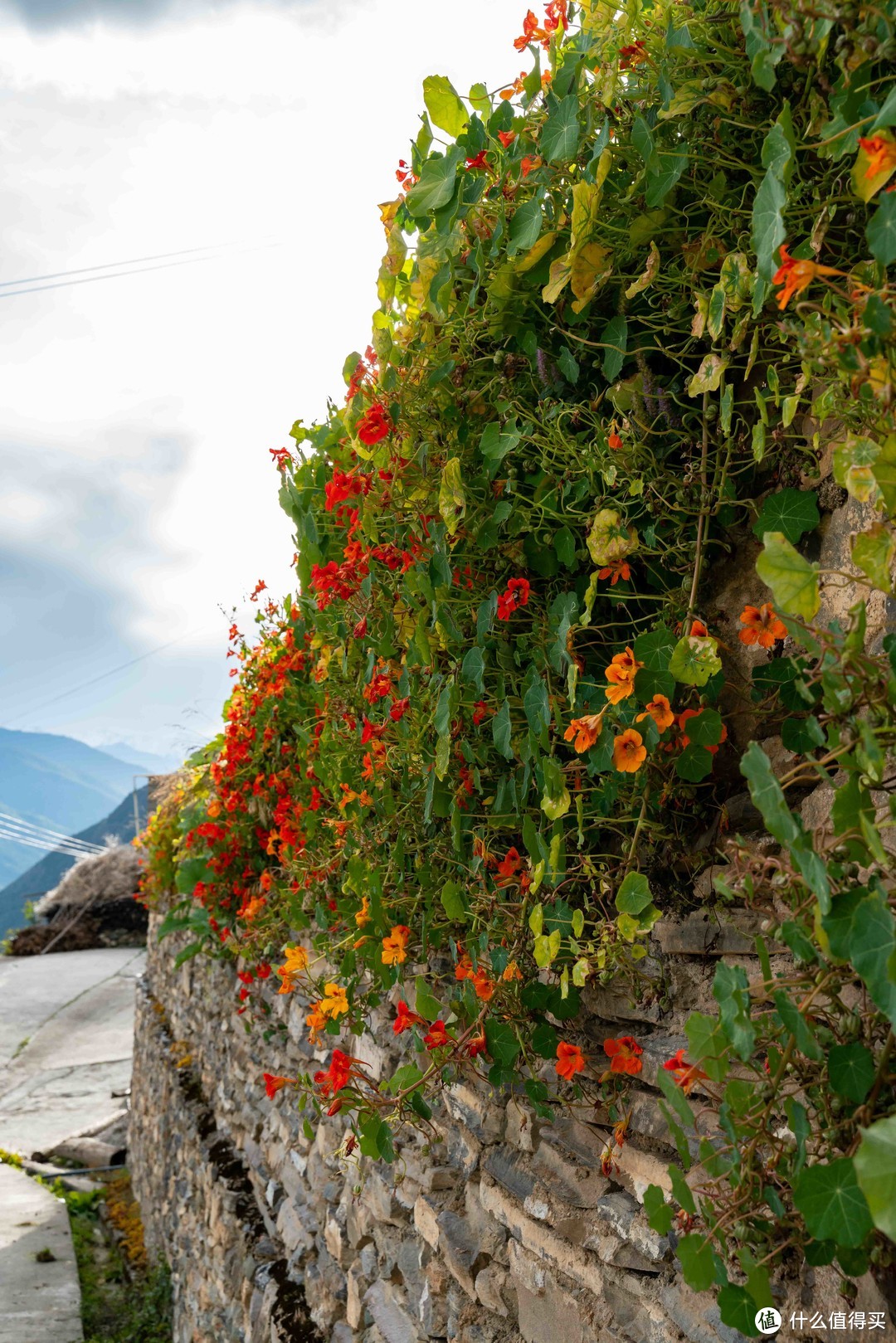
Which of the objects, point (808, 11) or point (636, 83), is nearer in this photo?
point (808, 11)

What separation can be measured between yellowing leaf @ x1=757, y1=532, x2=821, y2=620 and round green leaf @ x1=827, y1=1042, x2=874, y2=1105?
414 millimetres

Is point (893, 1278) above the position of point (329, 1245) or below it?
above

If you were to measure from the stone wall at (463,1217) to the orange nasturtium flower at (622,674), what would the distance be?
1.07ft

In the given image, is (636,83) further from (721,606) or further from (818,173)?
(721,606)

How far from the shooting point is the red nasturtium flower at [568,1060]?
1.35 metres

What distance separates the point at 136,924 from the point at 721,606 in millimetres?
15398

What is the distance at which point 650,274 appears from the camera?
116 cm

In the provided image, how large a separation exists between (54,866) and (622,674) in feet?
169

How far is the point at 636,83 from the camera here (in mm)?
1206

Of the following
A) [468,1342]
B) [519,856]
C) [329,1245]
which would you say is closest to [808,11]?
[519,856]

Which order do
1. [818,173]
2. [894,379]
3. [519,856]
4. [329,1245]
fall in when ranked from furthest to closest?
[329,1245] → [519,856] → [818,173] → [894,379]

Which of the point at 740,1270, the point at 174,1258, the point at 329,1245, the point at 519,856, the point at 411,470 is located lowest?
the point at 174,1258

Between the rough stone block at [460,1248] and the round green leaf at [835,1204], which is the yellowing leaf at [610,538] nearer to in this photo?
the round green leaf at [835,1204]

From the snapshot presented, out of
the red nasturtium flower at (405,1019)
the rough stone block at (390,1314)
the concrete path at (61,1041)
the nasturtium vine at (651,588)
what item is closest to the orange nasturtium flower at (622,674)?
the nasturtium vine at (651,588)
